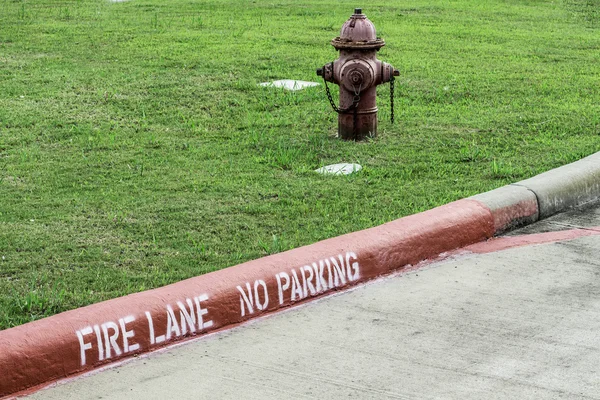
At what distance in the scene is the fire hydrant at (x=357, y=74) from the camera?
7.67 metres

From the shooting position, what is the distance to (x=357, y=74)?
25.2 ft

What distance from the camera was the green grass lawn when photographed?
18.4 ft

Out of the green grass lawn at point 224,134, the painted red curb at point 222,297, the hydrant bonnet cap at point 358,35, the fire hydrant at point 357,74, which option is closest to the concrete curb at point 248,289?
the painted red curb at point 222,297

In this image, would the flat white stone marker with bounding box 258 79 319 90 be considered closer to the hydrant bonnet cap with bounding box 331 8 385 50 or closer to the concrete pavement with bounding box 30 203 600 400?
the hydrant bonnet cap with bounding box 331 8 385 50

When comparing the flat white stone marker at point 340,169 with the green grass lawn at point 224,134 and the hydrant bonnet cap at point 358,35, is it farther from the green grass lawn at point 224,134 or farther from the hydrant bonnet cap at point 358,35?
the hydrant bonnet cap at point 358,35

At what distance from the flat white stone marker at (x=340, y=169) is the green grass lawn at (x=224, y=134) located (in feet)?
0.26

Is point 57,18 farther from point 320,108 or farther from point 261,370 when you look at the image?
point 261,370

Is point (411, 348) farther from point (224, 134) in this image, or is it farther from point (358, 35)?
point (224, 134)

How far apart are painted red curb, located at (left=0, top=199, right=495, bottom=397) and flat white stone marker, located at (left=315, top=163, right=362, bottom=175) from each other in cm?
116

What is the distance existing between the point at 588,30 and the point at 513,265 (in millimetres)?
8041

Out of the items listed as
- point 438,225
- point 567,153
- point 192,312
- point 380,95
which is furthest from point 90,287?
point 380,95

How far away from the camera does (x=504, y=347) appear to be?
461cm

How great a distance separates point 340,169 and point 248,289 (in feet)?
7.67

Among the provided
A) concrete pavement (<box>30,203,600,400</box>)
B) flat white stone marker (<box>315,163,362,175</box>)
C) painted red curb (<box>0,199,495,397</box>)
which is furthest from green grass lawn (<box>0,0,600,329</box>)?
concrete pavement (<box>30,203,600,400</box>)
